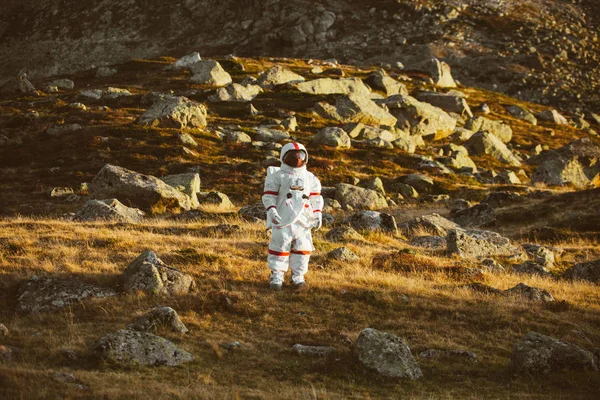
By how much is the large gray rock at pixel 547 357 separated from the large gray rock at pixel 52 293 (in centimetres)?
812

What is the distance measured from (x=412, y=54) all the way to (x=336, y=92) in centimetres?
3783

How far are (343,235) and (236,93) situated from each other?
36252mm

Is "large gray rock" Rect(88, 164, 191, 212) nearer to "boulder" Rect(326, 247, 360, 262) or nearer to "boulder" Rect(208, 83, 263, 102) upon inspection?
"boulder" Rect(326, 247, 360, 262)

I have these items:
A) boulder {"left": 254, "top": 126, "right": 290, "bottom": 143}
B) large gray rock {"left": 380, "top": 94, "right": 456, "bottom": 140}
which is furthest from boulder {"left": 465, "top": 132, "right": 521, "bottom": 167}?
boulder {"left": 254, "top": 126, "right": 290, "bottom": 143}

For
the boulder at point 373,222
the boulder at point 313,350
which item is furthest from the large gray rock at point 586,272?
the boulder at point 313,350

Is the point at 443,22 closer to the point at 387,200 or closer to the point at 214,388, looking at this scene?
the point at 387,200

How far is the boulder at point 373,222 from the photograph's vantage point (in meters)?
25.0

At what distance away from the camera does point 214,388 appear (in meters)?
8.63

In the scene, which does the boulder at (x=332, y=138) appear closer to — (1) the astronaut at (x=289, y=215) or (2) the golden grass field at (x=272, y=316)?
(2) the golden grass field at (x=272, y=316)

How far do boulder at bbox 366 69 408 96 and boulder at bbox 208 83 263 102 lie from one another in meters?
14.8

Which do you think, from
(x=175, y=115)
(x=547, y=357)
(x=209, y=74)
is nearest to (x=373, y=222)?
(x=547, y=357)

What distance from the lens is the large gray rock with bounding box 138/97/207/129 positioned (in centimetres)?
4497

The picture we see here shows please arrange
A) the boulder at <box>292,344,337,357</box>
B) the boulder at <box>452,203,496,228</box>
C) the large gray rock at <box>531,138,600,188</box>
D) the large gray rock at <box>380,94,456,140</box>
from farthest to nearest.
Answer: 1. the large gray rock at <box>380,94,456,140</box>
2. the large gray rock at <box>531,138,600,188</box>
3. the boulder at <box>452,203,496,228</box>
4. the boulder at <box>292,344,337,357</box>

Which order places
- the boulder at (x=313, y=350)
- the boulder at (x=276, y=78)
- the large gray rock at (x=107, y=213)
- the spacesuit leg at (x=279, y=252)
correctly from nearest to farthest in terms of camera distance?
the boulder at (x=313, y=350) < the spacesuit leg at (x=279, y=252) < the large gray rock at (x=107, y=213) < the boulder at (x=276, y=78)
